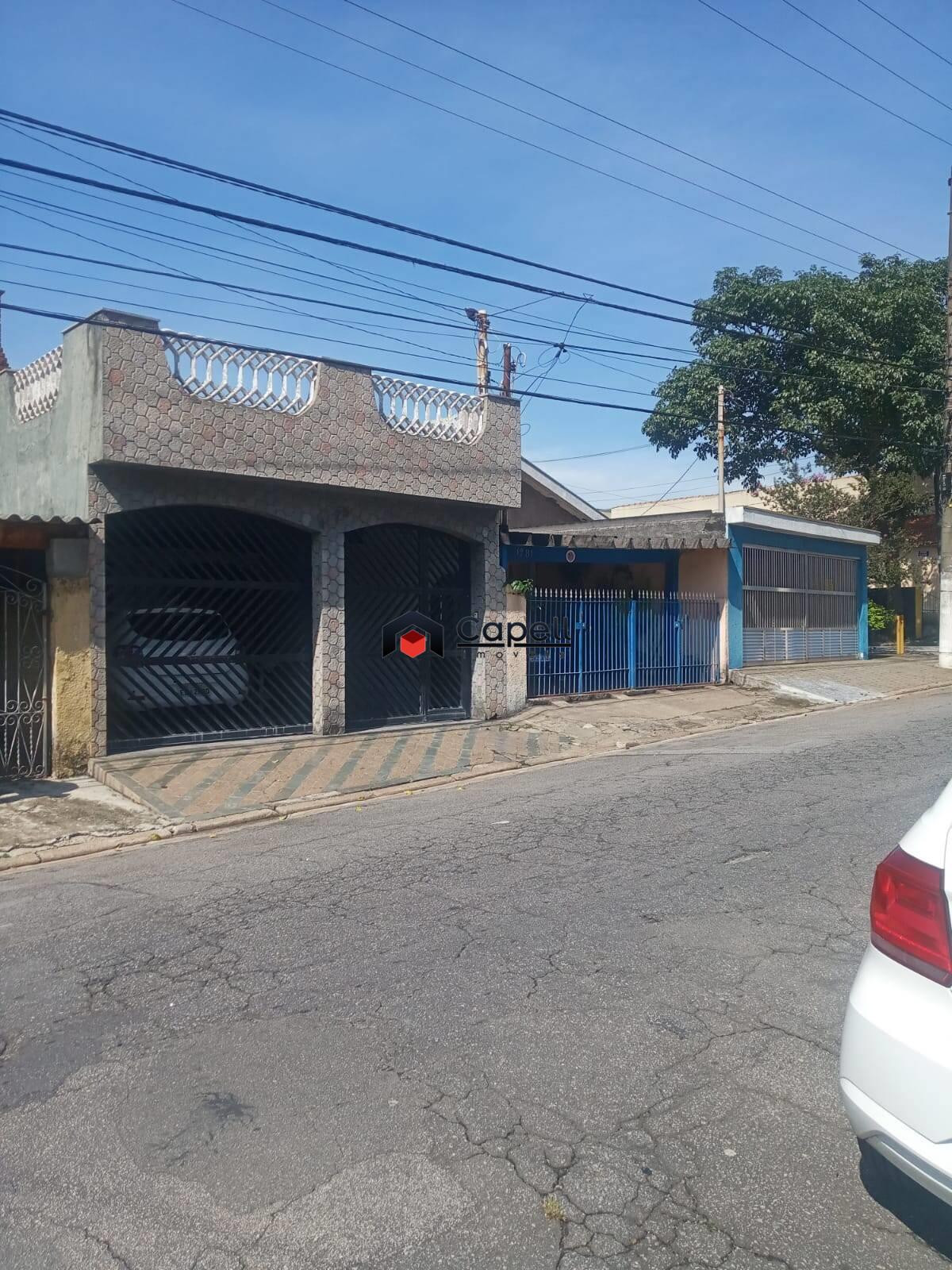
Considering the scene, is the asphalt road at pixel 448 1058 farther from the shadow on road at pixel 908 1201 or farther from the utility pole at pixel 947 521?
the utility pole at pixel 947 521

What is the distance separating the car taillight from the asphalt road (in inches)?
34.2

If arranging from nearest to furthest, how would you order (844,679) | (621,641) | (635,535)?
1. (621,641)
2. (635,535)
3. (844,679)

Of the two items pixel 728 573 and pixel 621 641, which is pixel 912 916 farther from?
pixel 728 573

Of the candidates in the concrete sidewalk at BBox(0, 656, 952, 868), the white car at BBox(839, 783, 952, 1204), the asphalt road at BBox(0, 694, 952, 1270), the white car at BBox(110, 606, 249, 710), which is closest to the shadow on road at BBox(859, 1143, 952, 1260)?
the asphalt road at BBox(0, 694, 952, 1270)

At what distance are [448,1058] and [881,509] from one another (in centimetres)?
2705

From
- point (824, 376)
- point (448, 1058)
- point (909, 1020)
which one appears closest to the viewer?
point (909, 1020)

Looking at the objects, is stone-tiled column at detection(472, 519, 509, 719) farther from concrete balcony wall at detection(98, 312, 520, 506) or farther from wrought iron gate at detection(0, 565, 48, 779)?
wrought iron gate at detection(0, 565, 48, 779)

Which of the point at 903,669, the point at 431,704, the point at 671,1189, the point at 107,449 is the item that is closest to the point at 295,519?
the point at 107,449

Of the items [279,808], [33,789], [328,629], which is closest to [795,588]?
[328,629]

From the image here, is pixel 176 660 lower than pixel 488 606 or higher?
lower

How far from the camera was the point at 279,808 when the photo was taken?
31.6ft

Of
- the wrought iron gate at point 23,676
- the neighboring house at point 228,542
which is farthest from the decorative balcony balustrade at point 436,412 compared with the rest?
the wrought iron gate at point 23,676

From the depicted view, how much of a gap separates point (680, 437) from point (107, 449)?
25261 mm

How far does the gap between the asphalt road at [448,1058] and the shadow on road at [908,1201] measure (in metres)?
0.01
